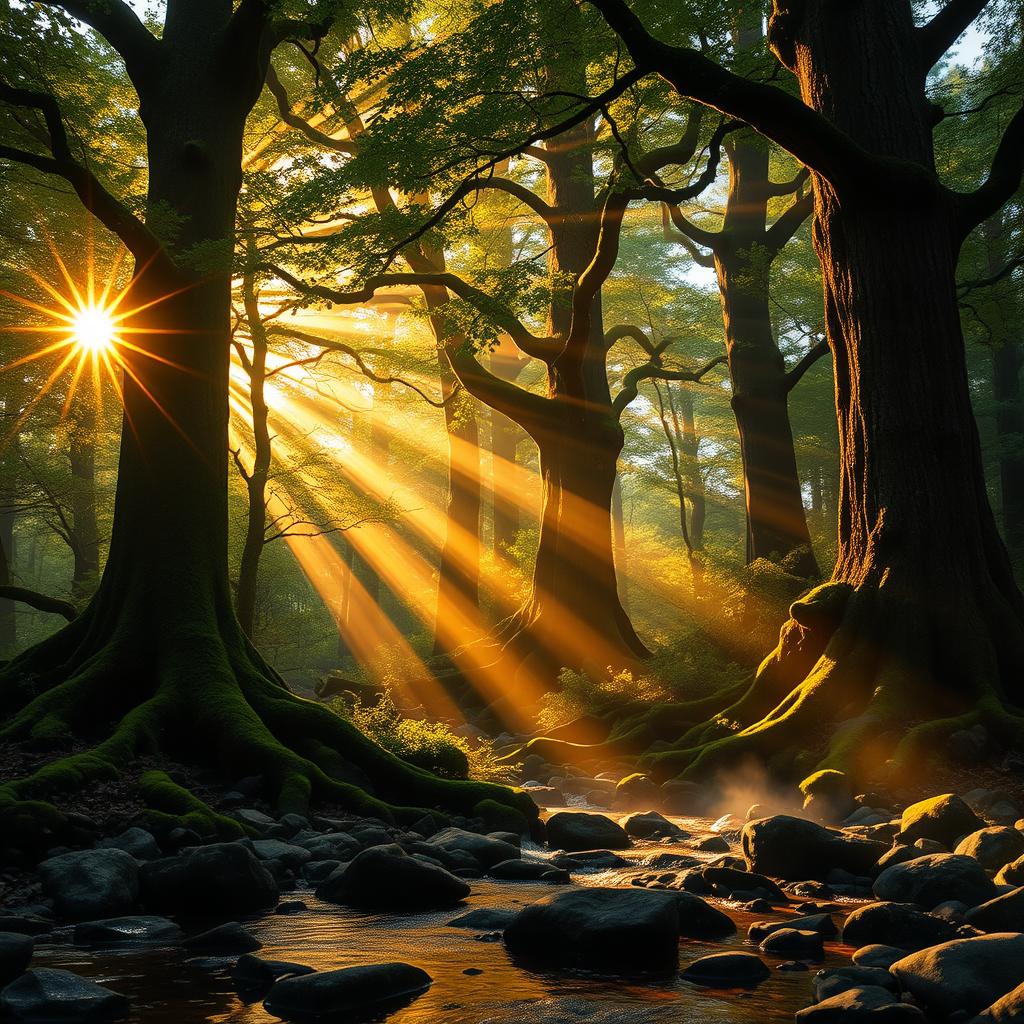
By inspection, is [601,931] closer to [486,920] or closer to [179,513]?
[486,920]

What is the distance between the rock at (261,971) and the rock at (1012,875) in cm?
356

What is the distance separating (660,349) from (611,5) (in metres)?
10.9

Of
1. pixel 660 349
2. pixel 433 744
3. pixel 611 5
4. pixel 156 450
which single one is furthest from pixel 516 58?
pixel 660 349

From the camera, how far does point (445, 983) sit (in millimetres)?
3582

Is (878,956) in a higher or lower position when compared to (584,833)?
lower

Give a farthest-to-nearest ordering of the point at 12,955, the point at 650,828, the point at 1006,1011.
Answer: the point at 650,828 < the point at 12,955 < the point at 1006,1011

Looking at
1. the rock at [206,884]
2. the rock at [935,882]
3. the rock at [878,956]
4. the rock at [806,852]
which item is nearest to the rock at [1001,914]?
the rock at [935,882]

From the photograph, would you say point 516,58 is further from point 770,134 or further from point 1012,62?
point 1012,62

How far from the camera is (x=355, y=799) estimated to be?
7125 millimetres

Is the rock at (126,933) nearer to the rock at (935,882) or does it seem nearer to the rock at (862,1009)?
the rock at (862,1009)

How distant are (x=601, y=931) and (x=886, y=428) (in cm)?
624

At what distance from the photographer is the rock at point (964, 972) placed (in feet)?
10.3

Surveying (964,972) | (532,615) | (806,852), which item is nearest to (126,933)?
(964,972)

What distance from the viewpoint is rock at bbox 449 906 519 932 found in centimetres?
447
